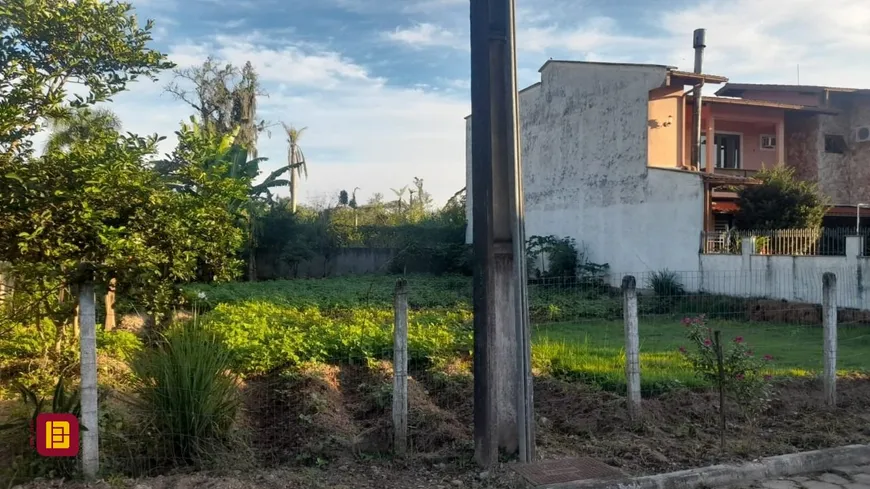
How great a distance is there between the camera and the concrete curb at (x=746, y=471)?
190 inches

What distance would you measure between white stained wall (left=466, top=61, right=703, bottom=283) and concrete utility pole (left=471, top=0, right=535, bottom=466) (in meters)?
14.7

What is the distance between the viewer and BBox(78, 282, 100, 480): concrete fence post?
4508mm

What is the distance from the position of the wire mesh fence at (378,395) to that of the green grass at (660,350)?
0.05 metres

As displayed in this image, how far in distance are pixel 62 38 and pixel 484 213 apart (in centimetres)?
363

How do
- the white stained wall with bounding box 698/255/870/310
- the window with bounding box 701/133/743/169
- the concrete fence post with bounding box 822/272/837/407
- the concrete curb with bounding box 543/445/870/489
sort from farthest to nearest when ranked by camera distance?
the window with bounding box 701/133/743/169
the white stained wall with bounding box 698/255/870/310
the concrete fence post with bounding box 822/272/837/407
the concrete curb with bounding box 543/445/870/489

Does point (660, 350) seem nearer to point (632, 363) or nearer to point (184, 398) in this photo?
point (632, 363)

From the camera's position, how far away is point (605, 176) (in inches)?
890

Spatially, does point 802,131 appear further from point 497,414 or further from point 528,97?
point 497,414

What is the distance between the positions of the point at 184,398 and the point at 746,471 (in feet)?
15.1

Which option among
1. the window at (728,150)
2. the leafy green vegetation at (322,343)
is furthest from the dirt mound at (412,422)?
the window at (728,150)

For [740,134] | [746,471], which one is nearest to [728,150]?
[740,134]

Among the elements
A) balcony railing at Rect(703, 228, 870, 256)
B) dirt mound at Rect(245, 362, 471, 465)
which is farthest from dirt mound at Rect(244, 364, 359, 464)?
balcony railing at Rect(703, 228, 870, 256)

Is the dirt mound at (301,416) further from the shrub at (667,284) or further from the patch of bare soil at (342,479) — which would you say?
the shrub at (667,284)

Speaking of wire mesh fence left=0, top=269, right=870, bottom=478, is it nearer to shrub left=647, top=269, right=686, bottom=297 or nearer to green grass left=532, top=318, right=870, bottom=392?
green grass left=532, top=318, right=870, bottom=392
